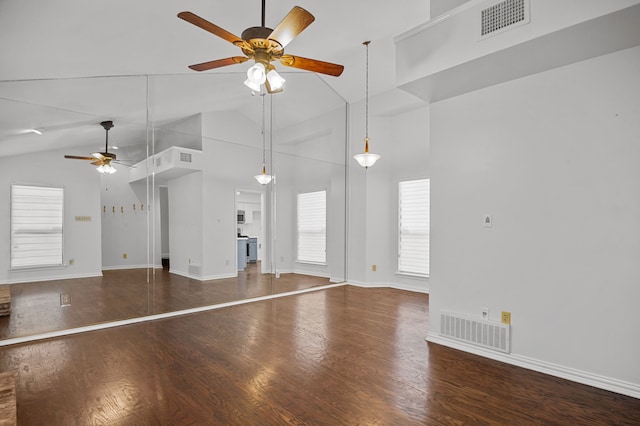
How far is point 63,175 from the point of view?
3826mm

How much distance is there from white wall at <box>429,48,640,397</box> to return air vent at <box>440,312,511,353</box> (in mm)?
78

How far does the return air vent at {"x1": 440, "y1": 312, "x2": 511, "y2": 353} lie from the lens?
9.84ft

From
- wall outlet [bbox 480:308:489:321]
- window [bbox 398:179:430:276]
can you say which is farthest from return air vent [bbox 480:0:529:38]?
window [bbox 398:179:430:276]

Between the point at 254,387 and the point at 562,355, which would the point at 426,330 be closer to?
the point at 562,355

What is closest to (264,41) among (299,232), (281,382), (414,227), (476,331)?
(281,382)

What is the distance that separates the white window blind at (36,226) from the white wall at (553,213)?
430cm

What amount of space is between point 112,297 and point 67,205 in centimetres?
123

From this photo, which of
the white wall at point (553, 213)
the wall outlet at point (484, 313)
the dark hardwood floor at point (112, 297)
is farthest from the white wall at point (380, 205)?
the wall outlet at point (484, 313)

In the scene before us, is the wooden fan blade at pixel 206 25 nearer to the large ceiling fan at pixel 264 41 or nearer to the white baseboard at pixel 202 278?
the large ceiling fan at pixel 264 41

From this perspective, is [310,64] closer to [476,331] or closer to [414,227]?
[476,331]

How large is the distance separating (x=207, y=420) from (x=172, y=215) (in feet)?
10.2

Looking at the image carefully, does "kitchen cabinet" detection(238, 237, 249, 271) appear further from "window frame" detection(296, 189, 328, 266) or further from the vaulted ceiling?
the vaulted ceiling

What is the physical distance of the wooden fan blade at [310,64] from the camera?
3098mm

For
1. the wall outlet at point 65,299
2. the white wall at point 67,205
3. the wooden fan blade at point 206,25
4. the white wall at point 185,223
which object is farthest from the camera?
the white wall at point 185,223
